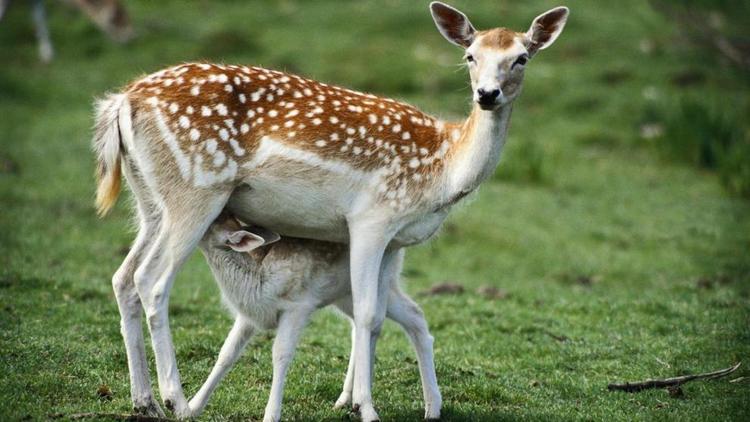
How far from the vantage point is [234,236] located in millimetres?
6109

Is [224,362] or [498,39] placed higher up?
[498,39]

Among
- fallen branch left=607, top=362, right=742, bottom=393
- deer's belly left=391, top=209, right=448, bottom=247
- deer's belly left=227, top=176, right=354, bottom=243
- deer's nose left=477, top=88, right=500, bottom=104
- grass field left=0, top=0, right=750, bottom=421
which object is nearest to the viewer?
deer's nose left=477, top=88, right=500, bottom=104

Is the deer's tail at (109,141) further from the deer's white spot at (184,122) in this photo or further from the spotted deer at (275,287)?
the spotted deer at (275,287)

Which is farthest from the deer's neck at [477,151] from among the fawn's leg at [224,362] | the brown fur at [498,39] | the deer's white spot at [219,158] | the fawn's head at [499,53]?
the fawn's leg at [224,362]

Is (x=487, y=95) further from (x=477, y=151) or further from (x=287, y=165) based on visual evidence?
(x=287, y=165)

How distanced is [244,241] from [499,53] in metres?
1.91

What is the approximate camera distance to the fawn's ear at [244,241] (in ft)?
19.8

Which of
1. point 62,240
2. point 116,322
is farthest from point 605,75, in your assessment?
point 116,322

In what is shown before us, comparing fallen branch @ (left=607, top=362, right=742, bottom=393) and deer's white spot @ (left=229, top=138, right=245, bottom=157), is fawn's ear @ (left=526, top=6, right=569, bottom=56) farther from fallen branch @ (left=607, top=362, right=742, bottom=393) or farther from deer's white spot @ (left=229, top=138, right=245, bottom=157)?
fallen branch @ (left=607, top=362, right=742, bottom=393)

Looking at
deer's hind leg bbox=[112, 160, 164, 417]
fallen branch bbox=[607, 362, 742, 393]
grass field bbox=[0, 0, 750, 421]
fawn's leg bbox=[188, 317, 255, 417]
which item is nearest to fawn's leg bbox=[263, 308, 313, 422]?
fawn's leg bbox=[188, 317, 255, 417]

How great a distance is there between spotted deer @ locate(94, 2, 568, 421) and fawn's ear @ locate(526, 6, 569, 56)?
0.01m

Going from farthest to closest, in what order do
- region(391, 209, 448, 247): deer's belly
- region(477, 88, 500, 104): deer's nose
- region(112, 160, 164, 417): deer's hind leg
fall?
region(391, 209, 448, 247): deer's belly → region(112, 160, 164, 417): deer's hind leg → region(477, 88, 500, 104): deer's nose

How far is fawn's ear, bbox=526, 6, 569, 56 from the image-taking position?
641 centimetres

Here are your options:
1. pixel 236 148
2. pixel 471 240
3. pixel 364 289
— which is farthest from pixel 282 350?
pixel 471 240
